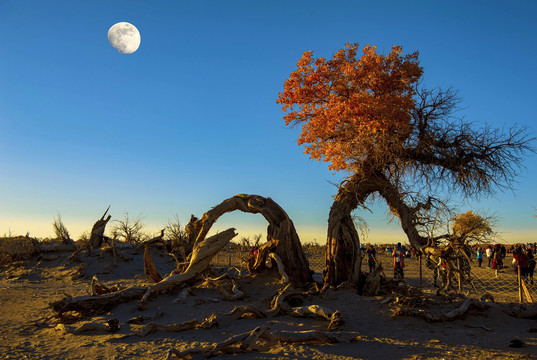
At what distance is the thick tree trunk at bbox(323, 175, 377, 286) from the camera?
1120 cm

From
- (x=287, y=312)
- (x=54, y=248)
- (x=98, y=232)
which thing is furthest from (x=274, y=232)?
(x=54, y=248)

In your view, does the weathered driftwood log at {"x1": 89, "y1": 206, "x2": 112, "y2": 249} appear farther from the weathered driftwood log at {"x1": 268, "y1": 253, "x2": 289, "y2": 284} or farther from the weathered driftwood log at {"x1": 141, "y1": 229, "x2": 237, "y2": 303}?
the weathered driftwood log at {"x1": 268, "y1": 253, "x2": 289, "y2": 284}

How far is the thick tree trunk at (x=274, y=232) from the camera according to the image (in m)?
11.8

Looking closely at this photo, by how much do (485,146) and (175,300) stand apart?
1006 cm

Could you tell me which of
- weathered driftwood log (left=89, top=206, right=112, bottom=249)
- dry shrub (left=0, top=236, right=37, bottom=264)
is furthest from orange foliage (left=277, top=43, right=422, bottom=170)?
dry shrub (left=0, top=236, right=37, bottom=264)

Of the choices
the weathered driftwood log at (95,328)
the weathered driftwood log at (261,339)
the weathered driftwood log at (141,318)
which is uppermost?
the weathered driftwood log at (261,339)

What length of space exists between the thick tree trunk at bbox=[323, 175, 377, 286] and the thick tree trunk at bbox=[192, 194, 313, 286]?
3.10ft

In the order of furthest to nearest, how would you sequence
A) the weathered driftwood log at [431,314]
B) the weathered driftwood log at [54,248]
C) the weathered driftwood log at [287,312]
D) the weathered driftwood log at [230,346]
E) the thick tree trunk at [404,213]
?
the weathered driftwood log at [54,248] → the thick tree trunk at [404,213] → the weathered driftwood log at [431,314] → the weathered driftwood log at [287,312] → the weathered driftwood log at [230,346]

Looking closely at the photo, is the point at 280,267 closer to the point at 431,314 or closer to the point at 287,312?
the point at 287,312

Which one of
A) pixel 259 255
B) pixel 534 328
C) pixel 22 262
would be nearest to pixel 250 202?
pixel 259 255

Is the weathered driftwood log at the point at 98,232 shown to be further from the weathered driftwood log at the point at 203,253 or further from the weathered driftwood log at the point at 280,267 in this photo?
the weathered driftwood log at the point at 280,267

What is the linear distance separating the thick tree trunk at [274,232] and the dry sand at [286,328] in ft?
2.32

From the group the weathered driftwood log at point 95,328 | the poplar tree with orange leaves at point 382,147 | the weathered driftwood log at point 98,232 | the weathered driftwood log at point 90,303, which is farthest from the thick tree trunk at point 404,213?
the weathered driftwood log at point 98,232

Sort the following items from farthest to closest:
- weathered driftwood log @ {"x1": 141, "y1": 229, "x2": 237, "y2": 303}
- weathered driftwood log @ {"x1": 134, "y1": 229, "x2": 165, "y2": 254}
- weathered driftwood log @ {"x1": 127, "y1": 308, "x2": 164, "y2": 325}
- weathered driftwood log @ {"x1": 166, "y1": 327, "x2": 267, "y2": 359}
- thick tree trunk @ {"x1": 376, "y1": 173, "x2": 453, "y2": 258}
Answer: weathered driftwood log @ {"x1": 134, "y1": 229, "x2": 165, "y2": 254} → weathered driftwood log @ {"x1": 141, "y1": 229, "x2": 237, "y2": 303} → thick tree trunk @ {"x1": 376, "y1": 173, "x2": 453, "y2": 258} → weathered driftwood log @ {"x1": 127, "y1": 308, "x2": 164, "y2": 325} → weathered driftwood log @ {"x1": 166, "y1": 327, "x2": 267, "y2": 359}
